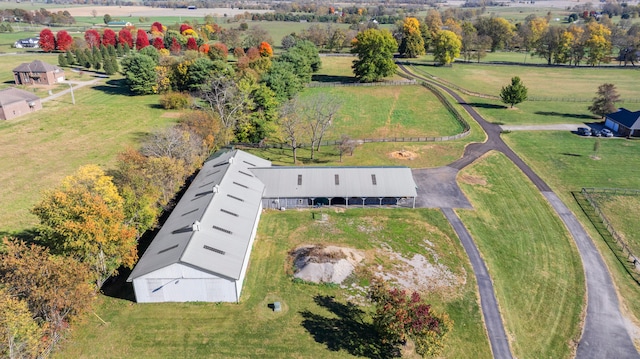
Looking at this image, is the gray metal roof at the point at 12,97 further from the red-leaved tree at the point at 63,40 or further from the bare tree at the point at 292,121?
the red-leaved tree at the point at 63,40

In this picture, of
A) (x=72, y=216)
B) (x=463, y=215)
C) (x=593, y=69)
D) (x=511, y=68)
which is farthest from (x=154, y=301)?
(x=593, y=69)

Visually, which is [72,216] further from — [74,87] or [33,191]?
[74,87]

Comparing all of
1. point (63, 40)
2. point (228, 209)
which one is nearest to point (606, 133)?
point (228, 209)

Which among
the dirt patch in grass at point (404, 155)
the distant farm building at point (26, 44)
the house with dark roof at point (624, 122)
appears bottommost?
the dirt patch in grass at point (404, 155)

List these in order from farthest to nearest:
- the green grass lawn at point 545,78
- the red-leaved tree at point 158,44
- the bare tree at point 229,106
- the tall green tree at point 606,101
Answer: the red-leaved tree at point 158,44 < the green grass lawn at point 545,78 < the tall green tree at point 606,101 < the bare tree at point 229,106

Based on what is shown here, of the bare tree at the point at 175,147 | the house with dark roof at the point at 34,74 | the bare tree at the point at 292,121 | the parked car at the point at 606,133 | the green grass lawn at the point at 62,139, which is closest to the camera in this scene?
the green grass lawn at the point at 62,139

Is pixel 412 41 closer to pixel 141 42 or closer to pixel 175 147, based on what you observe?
pixel 141 42

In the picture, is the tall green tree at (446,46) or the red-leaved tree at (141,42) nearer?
the tall green tree at (446,46)

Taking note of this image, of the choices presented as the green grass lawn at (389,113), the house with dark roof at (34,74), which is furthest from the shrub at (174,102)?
the house with dark roof at (34,74)
